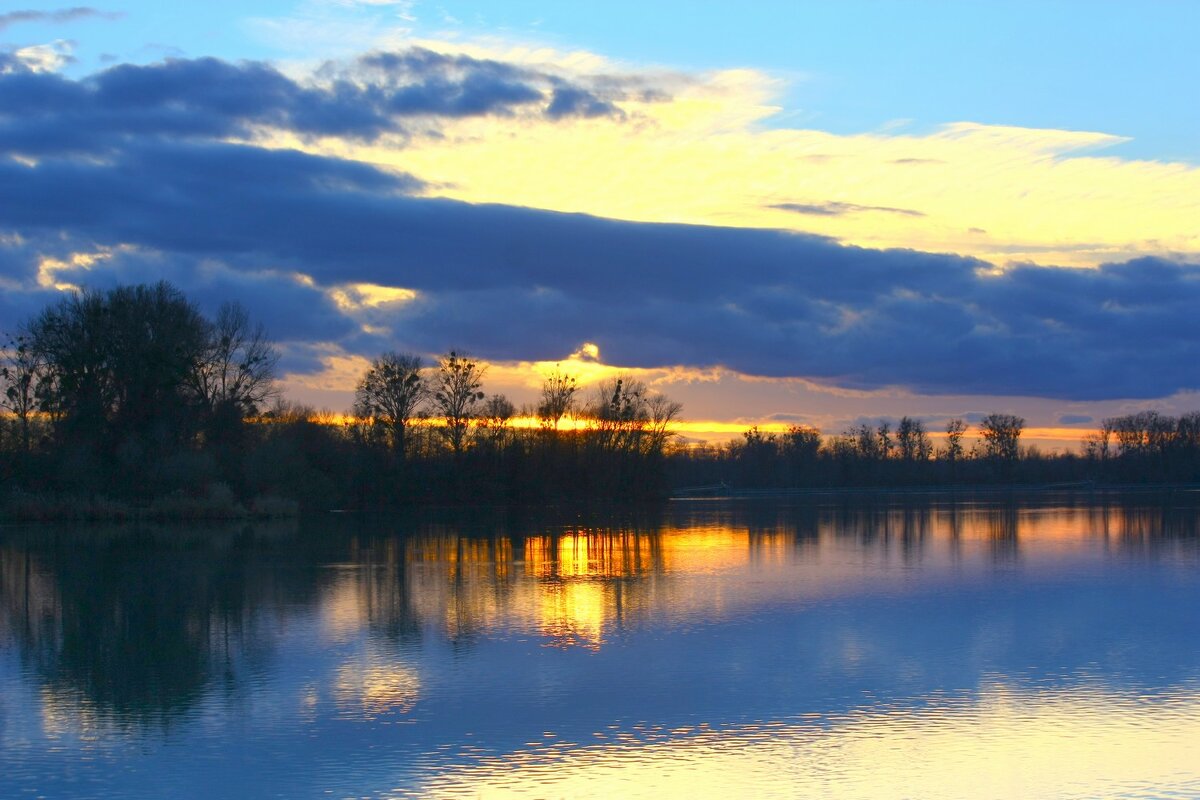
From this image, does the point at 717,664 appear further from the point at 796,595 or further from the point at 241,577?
the point at 241,577

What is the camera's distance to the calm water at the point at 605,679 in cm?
872

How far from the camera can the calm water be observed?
872cm

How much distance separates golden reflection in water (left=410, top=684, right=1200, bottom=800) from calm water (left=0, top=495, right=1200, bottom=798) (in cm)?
3

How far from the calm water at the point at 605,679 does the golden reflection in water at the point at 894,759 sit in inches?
1.3

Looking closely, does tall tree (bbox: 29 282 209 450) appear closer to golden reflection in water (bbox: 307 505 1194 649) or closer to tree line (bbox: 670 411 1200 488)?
golden reflection in water (bbox: 307 505 1194 649)

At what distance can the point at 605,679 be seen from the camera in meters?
12.3

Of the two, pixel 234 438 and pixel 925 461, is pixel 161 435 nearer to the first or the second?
pixel 234 438

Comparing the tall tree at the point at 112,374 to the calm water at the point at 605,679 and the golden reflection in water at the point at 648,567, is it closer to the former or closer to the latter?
the golden reflection in water at the point at 648,567

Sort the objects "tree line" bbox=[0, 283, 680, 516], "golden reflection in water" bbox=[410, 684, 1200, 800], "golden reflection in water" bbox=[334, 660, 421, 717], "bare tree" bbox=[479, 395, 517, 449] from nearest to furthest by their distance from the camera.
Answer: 1. "golden reflection in water" bbox=[410, 684, 1200, 800]
2. "golden reflection in water" bbox=[334, 660, 421, 717]
3. "tree line" bbox=[0, 283, 680, 516]
4. "bare tree" bbox=[479, 395, 517, 449]

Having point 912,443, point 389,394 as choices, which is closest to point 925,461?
point 912,443

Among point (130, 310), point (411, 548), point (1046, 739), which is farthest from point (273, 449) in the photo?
point (1046, 739)

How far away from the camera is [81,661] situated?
1396 centimetres

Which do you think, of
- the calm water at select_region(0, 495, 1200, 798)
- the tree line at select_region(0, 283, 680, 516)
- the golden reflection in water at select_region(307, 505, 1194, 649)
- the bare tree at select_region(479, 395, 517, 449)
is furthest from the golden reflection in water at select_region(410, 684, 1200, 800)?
the bare tree at select_region(479, 395, 517, 449)

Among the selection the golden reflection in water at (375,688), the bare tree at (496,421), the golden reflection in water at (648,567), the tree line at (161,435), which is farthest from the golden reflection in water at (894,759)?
the bare tree at (496,421)
